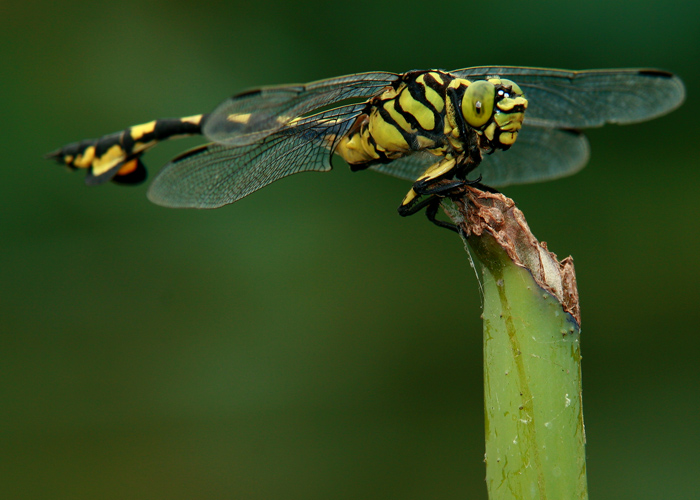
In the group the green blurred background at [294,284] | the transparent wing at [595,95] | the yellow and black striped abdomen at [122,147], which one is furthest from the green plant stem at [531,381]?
the green blurred background at [294,284]

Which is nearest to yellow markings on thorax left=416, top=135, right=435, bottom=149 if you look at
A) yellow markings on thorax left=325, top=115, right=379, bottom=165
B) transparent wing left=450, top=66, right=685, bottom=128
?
yellow markings on thorax left=325, top=115, right=379, bottom=165

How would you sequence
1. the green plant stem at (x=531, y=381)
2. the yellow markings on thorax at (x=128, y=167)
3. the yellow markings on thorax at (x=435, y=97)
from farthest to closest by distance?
the yellow markings on thorax at (x=128, y=167), the yellow markings on thorax at (x=435, y=97), the green plant stem at (x=531, y=381)

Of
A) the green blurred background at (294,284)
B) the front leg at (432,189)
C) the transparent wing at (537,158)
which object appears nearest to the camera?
the front leg at (432,189)

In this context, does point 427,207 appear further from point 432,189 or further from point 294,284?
point 294,284

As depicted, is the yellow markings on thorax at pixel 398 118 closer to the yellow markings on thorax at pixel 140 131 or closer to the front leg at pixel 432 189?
the front leg at pixel 432 189

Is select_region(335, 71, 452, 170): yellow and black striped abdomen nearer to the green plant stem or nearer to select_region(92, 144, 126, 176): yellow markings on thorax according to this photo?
the green plant stem

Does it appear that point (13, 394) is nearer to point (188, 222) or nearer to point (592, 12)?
point (188, 222)

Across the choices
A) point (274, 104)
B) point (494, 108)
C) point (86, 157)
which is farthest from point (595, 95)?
point (86, 157)
